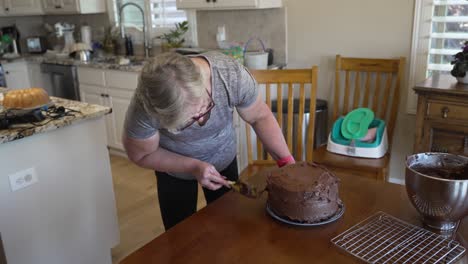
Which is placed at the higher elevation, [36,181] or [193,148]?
[193,148]

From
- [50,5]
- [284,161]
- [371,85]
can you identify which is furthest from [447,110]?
[50,5]

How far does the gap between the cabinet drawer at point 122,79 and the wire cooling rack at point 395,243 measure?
8.75 feet

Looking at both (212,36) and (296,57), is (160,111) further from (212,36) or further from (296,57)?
(212,36)

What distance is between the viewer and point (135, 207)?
2.93 meters

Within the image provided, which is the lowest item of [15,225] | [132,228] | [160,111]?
[132,228]

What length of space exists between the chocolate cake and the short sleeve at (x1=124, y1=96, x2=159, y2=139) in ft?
1.38

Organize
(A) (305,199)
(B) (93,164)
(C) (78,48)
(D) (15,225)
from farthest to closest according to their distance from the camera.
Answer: (C) (78,48)
(B) (93,164)
(D) (15,225)
(A) (305,199)

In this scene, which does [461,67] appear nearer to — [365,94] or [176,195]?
[365,94]

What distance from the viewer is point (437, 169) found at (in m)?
1.17

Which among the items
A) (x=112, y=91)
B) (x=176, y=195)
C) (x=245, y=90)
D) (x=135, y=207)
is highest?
(x=245, y=90)

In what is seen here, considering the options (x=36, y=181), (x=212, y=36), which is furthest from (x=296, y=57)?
(x=36, y=181)

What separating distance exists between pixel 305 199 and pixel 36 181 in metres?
1.26

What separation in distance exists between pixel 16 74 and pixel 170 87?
374 cm

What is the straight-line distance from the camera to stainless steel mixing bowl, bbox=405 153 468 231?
40.1 inches
